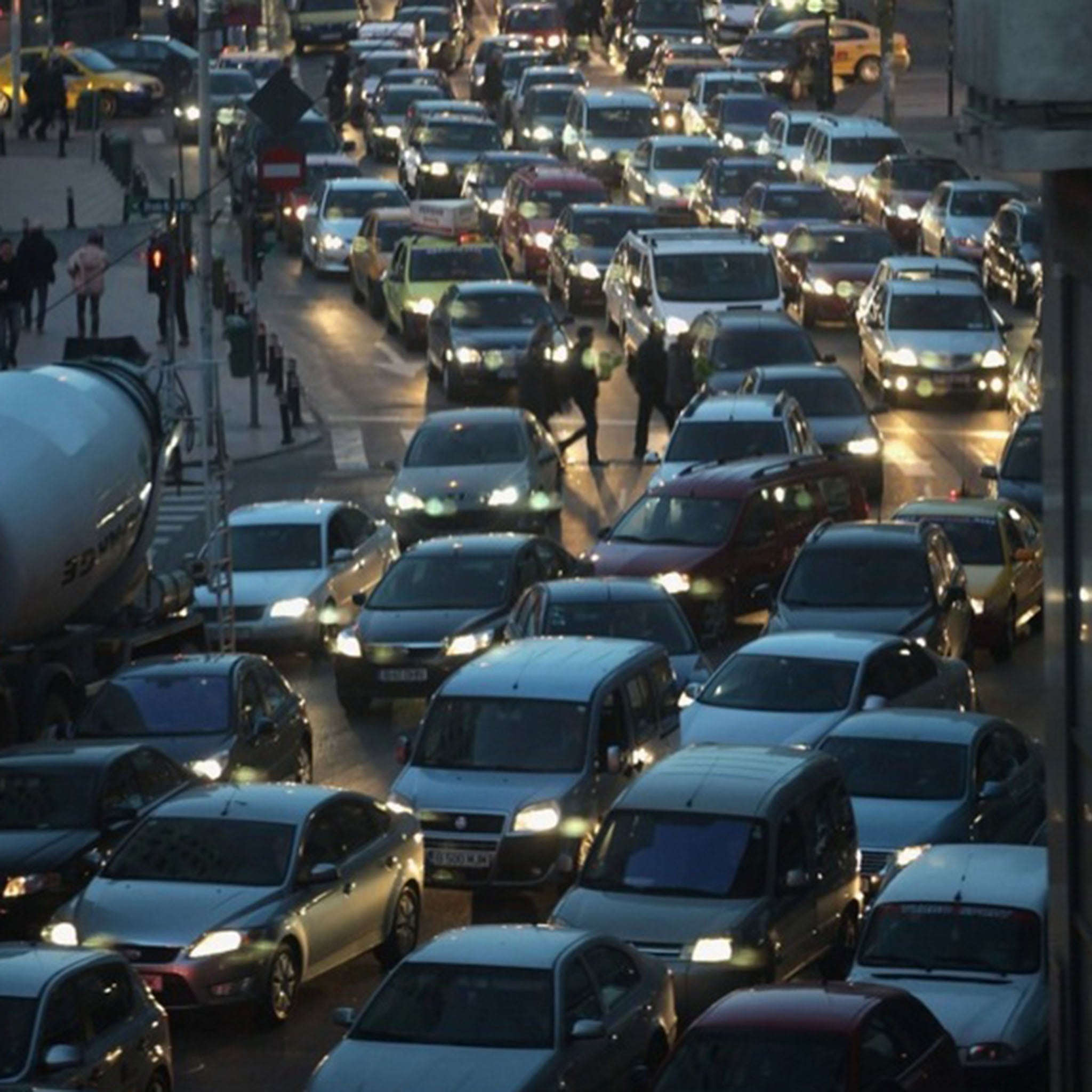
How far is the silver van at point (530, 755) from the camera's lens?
23250 mm

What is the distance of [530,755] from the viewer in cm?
2395

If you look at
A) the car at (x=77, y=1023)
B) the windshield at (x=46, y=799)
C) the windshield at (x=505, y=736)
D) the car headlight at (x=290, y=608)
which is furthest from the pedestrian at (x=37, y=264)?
the car at (x=77, y=1023)

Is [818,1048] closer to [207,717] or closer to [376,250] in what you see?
[207,717]

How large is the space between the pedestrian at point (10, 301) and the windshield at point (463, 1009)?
89.3 ft

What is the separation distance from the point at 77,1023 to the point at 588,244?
3507 cm

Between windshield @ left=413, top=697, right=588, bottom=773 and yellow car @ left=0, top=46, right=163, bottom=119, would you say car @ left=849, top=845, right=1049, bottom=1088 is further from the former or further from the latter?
yellow car @ left=0, top=46, right=163, bottom=119

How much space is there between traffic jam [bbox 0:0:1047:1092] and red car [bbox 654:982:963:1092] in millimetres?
20

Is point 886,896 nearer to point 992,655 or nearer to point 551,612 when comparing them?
point 551,612

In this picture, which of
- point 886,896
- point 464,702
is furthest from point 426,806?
point 886,896

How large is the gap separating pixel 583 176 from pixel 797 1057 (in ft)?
135

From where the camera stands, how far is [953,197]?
178 ft

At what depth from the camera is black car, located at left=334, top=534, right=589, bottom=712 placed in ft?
97.7

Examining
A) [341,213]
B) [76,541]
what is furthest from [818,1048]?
[341,213]

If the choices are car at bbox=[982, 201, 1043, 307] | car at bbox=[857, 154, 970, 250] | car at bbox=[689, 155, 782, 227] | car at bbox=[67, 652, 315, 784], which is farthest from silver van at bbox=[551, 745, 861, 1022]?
car at bbox=[857, 154, 970, 250]
